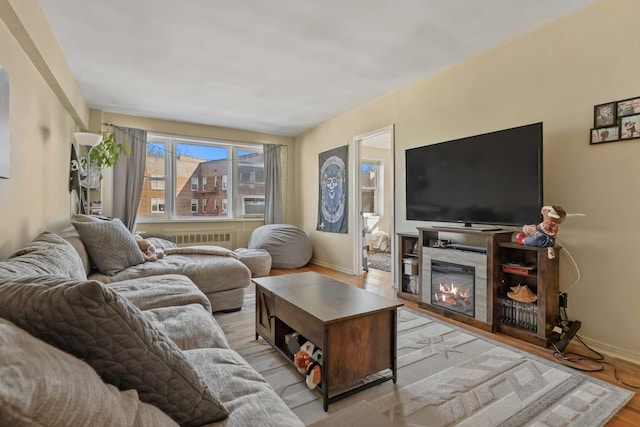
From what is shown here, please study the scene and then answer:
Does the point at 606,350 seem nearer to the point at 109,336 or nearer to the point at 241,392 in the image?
the point at 241,392

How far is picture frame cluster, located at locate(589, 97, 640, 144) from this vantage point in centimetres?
213

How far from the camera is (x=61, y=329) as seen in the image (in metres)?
0.64

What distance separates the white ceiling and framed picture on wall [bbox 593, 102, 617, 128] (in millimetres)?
765

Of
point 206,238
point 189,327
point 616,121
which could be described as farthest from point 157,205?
point 616,121

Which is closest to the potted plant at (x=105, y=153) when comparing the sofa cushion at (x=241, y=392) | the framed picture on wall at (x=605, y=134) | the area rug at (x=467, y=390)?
the area rug at (x=467, y=390)

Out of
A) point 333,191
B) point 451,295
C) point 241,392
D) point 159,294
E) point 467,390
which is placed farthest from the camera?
point 333,191

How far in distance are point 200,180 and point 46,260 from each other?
4.17m

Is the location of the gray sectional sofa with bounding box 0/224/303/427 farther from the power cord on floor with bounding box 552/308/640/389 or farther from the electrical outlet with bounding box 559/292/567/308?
the electrical outlet with bounding box 559/292/567/308

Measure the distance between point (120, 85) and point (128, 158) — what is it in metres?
1.42

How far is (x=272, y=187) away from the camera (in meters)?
6.00

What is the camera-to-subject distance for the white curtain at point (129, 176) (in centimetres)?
479

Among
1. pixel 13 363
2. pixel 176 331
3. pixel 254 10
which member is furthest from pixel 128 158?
pixel 13 363

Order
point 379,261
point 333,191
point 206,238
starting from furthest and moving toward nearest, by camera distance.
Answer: point 379,261 < point 206,238 < point 333,191

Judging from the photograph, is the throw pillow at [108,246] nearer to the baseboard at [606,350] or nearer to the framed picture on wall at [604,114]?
the baseboard at [606,350]
